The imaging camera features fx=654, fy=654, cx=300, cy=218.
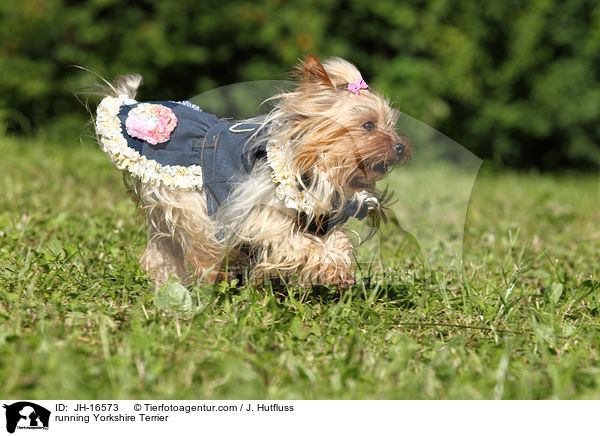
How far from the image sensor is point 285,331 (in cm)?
270

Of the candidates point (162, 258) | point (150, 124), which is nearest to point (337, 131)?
point (150, 124)

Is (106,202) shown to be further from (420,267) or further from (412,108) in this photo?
(412,108)

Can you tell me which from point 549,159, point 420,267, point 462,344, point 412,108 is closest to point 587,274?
point 420,267

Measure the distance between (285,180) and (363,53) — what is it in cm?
879

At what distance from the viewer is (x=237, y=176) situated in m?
2.97

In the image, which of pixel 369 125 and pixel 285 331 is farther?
pixel 369 125

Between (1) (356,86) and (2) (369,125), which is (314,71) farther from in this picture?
(2) (369,125)

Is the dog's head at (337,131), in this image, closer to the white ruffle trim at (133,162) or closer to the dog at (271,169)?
the dog at (271,169)

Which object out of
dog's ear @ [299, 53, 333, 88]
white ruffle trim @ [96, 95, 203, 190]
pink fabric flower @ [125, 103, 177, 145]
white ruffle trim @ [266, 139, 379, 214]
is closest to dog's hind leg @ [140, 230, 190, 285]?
white ruffle trim @ [96, 95, 203, 190]

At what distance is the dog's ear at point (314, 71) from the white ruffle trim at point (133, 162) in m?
0.66

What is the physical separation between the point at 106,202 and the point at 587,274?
345 centimetres

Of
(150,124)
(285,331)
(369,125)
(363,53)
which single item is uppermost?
(363,53)
